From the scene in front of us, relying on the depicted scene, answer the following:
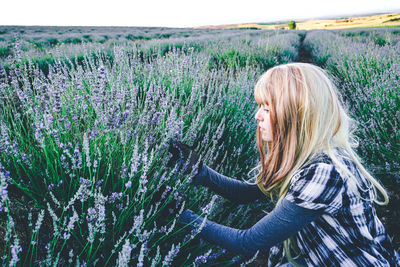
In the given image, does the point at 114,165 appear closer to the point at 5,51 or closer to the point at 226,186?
the point at 226,186

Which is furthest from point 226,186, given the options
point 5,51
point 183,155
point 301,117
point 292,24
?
point 292,24

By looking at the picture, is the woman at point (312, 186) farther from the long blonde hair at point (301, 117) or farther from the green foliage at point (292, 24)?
the green foliage at point (292, 24)

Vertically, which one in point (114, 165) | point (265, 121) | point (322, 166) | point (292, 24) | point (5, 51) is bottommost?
point (114, 165)

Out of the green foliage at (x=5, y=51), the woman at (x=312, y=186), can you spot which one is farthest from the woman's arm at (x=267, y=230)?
the green foliage at (x=5, y=51)

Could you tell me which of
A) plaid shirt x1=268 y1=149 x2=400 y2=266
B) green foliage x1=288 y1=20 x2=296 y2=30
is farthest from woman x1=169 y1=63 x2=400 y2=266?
green foliage x1=288 y1=20 x2=296 y2=30

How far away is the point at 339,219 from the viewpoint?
3.72ft

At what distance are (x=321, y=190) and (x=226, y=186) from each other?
2.45ft

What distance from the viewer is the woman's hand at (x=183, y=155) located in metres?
1.51

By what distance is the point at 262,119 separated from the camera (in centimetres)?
134

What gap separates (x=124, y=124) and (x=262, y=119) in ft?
2.77

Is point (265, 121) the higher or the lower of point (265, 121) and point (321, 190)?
the higher

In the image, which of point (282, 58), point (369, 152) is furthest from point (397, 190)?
point (282, 58)

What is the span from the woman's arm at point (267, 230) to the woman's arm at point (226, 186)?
1.18 ft

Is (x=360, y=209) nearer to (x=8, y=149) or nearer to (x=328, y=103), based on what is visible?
(x=328, y=103)
